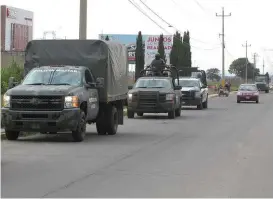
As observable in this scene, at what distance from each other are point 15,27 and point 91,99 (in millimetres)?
88520

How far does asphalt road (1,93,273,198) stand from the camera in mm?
8367

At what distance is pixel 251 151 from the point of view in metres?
13.4

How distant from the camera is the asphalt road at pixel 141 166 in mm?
8367

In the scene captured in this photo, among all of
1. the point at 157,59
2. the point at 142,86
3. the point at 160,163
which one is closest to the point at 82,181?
the point at 160,163

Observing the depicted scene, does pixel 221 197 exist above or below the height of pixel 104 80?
below

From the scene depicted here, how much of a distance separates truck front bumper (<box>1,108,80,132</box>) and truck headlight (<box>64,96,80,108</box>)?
145mm

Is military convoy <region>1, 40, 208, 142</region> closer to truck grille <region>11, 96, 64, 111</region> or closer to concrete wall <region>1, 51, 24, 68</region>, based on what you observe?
truck grille <region>11, 96, 64, 111</region>

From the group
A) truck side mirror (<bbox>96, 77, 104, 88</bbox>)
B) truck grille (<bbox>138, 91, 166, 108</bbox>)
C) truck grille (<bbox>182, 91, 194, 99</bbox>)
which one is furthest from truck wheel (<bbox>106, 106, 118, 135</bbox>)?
truck grille (<bbox>182, 91, 194, 99</bbox>)

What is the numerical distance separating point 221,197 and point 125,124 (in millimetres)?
13776

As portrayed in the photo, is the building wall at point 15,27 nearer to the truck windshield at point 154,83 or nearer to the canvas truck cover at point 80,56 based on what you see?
the truck windshield at point 154,83

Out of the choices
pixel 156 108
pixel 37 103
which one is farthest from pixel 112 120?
pixel 156 108

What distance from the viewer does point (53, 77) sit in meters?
15.2

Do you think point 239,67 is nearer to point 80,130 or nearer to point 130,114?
point 130,114

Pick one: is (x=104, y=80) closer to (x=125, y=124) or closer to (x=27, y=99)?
(x=27, y=99)
